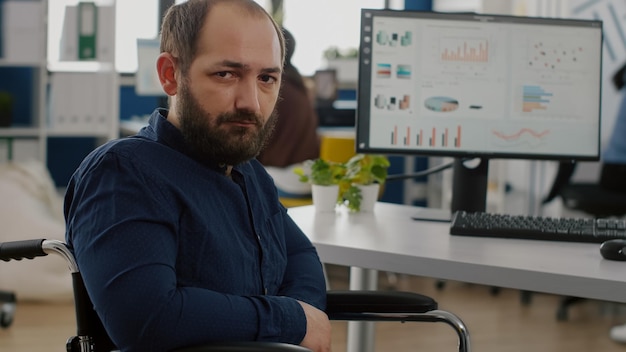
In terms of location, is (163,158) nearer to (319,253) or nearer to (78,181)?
(78,181)

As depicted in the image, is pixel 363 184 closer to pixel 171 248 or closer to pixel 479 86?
pixel 479 86

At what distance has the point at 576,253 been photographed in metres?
1.94

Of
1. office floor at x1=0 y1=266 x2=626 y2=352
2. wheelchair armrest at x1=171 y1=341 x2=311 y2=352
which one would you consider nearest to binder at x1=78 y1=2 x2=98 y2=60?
office floor at x1=0 y1=266 x2=626 y2=352

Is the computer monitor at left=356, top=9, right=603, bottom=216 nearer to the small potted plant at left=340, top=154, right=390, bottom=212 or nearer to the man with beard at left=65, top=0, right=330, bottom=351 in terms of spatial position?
the small potted plant at left=340, top=154, right=390, bottom=212

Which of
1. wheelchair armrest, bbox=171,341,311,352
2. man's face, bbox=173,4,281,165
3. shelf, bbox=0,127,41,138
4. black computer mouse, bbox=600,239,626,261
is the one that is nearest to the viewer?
wheelchair armrest, bbox=171,341,311,352

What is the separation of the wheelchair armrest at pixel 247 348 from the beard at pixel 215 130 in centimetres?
33

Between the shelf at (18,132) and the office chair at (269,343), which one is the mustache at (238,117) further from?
the shelf at (18,132)

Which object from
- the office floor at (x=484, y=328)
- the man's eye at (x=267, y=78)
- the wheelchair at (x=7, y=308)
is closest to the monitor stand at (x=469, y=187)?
the man's eye at (x=267, y=78)

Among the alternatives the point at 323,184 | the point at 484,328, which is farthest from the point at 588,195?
the point at 323,184

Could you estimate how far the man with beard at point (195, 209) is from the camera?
136 centimetres

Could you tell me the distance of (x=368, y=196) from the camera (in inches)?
98.2

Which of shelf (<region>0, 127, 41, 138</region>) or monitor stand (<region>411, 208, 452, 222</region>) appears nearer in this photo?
monitor stand (<region>411, 208, 452, 222</region>)

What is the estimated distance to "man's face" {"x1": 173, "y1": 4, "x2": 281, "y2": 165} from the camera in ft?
5.01

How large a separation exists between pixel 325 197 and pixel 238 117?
0.93 meters
